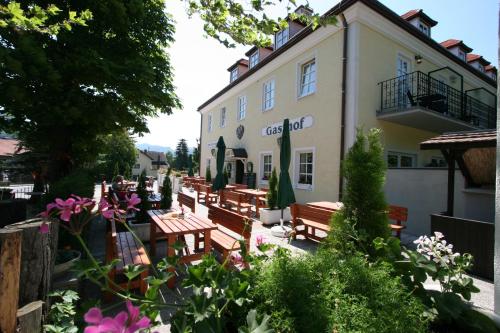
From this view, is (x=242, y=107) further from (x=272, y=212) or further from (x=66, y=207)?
(x=66, y=207)

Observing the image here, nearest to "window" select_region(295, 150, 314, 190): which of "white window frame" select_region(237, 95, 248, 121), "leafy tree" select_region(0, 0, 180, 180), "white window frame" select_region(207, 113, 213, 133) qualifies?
"leafy tree" select_region(0, 0, 180, 180)

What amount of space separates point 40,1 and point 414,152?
13.1 meters

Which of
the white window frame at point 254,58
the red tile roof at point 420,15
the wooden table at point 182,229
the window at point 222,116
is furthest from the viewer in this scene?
the window at point 222,116

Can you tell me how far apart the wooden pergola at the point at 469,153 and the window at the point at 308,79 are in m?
5.76

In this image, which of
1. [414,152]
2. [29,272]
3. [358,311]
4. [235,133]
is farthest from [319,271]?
[235,133]

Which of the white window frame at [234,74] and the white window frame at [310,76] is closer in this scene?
the white window frame at [310,76]

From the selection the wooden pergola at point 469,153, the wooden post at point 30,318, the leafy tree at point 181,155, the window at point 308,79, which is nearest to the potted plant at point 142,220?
the wooden post at point 30,318

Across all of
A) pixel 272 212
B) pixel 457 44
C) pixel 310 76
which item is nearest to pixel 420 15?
pixel 457 44

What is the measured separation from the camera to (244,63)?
18.7 metres

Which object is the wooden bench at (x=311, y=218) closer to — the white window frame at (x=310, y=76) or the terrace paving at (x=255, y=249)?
the terrace paving at (x=255, y=249)

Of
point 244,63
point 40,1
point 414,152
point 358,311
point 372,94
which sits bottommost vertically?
point 358,311

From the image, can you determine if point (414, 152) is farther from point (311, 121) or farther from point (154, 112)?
point (154, 112)

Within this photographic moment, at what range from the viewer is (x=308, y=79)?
36.7 feet

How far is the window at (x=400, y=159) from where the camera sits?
398 inches
